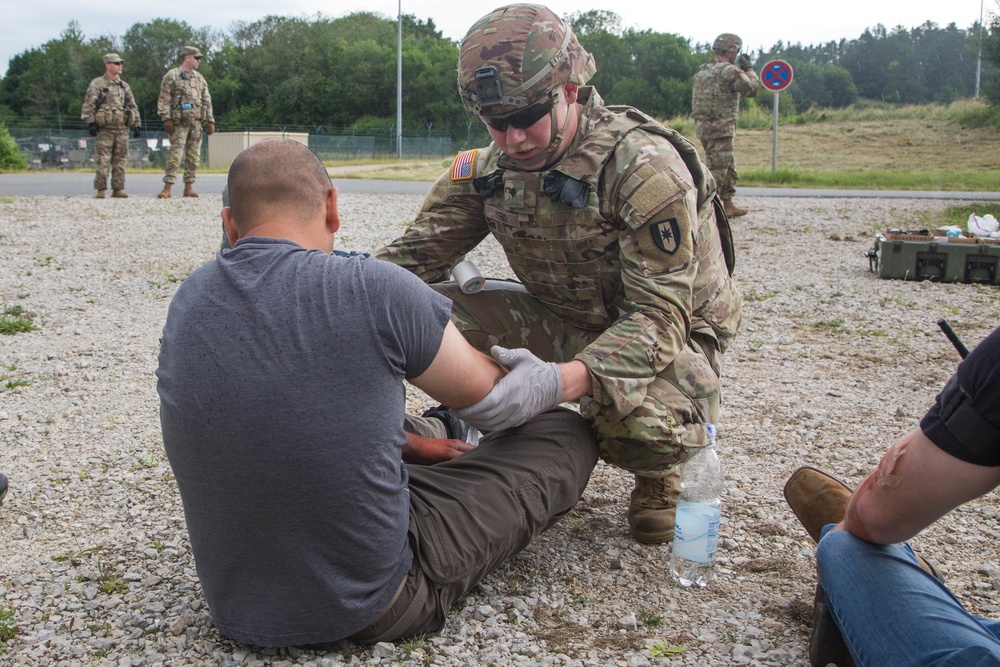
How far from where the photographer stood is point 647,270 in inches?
121

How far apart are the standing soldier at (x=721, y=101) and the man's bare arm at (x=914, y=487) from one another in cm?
1066

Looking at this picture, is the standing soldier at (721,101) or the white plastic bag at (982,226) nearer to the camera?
the white plastic bag at (982,226)

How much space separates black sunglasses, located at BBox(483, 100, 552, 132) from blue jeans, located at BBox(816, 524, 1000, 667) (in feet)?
5.67

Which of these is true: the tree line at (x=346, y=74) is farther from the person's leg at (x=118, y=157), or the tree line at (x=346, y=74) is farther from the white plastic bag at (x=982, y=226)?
the white plastic bag at (x=982, y=226)

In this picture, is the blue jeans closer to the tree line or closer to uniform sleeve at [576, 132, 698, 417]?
uniform sleeve at [576, 132, 698, 417]

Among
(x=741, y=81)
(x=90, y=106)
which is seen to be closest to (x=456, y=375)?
(x=741, y=81)

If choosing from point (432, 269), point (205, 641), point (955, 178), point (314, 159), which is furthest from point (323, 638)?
point (955, 178)

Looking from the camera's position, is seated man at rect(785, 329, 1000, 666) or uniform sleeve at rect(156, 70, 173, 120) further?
uniform sleeve at rect(156, 70, 173, 120)

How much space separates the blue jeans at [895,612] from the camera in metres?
1.87

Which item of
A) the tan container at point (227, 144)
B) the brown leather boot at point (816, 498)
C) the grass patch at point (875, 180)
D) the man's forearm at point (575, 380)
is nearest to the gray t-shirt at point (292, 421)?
the man's forearm at point (575, 380)

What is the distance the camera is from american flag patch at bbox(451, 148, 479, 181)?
366 cm

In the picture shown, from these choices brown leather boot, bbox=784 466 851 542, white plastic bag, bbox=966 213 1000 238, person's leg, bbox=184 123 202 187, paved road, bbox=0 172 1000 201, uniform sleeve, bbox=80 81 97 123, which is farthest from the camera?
paved road, bbox=0 172 1000 201

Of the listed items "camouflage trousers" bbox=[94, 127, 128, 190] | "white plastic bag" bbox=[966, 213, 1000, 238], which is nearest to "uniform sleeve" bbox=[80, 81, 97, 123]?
"camouflage trousers" bbox=[94, 127, 128, 190]

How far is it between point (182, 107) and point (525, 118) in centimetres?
1177
